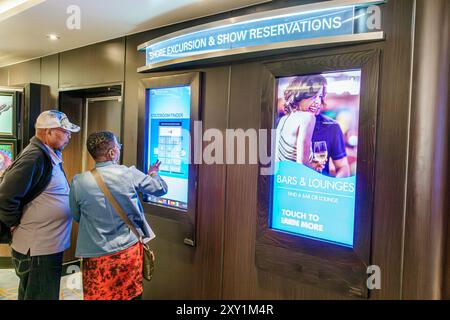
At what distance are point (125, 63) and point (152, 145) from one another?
0.81 metres

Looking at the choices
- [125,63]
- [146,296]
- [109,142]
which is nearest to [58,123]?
[109,142]

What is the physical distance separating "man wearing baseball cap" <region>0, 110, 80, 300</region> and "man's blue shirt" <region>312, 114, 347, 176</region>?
1551mm

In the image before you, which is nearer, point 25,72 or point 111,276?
point 111,276

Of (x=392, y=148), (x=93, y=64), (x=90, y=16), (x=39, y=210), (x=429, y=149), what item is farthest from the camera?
(x=93, y=64)

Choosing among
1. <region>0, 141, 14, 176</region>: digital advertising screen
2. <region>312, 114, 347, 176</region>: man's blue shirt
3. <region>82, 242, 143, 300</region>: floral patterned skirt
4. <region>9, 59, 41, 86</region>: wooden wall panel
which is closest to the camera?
<region>312, 114, 347, 176</region>: man's blue shirt

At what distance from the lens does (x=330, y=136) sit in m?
1.95

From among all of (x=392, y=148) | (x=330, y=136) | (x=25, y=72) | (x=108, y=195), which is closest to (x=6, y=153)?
(x=25, y=72)

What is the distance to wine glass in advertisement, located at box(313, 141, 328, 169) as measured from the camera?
6.46 ft

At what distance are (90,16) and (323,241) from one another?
7.42ft

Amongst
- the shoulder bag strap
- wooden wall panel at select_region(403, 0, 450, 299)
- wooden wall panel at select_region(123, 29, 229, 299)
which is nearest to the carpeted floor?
wooden wall panel at select_region(123, 29, 229, 299)

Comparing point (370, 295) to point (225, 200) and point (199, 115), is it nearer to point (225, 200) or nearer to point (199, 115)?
point (225, 200)

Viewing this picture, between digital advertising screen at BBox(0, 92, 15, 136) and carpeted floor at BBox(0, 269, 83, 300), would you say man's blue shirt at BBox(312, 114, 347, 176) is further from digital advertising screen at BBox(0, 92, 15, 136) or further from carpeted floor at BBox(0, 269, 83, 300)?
digital advertising screen at BBox(0, 92, 15, 136)

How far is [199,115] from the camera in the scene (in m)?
2.55

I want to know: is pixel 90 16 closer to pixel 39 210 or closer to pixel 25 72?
pixel 39 210
